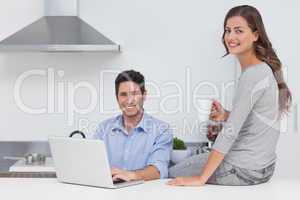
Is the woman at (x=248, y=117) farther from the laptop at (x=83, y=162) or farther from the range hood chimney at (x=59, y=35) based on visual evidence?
the range hood chimney at (x=59, y=35)

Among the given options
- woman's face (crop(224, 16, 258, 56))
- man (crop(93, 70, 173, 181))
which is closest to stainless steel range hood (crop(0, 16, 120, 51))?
man (crop(93, 70, 173, 181))

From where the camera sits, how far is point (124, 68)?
14.1 feet

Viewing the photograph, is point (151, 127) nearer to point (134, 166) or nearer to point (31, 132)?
point (134, 166)

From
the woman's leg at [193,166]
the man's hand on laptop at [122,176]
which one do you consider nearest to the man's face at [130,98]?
the woman's leg at [193,166]

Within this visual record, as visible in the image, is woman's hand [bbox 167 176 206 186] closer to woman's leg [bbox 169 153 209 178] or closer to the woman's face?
woman's leg [bbox 169 153 209 178]

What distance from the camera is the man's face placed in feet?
9.97

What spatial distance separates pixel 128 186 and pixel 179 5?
7.70 ft

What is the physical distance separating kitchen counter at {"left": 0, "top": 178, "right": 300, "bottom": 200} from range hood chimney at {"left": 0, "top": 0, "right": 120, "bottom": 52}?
175 centimetres

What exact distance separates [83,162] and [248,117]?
65 centimetres

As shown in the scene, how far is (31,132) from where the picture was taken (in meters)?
4.35

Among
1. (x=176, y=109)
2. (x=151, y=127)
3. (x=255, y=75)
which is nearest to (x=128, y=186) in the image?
(x=255, y=75)

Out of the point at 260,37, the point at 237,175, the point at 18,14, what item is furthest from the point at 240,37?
the point at 18,14

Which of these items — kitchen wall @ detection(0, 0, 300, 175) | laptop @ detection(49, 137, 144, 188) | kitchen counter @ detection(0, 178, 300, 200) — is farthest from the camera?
kitchen wall @ detection(0, 0, 300, 175)

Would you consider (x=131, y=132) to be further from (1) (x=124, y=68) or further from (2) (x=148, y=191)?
(1) (x=124, y=68)
